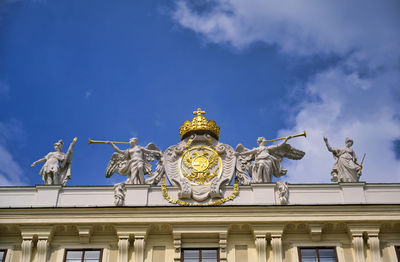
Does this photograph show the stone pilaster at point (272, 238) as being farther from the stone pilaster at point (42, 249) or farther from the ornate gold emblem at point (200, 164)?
the stone pilaster at point (42, 249)

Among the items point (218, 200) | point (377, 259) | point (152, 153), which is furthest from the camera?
point (152, 153)

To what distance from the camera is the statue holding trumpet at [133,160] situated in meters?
22.9

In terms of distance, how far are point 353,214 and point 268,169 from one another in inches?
123

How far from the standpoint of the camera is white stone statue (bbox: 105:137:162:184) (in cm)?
2292

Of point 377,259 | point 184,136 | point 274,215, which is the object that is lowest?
point 377,259

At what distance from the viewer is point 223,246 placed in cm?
2083

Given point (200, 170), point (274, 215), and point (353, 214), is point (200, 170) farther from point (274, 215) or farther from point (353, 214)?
point (353, 214)

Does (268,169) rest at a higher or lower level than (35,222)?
higher

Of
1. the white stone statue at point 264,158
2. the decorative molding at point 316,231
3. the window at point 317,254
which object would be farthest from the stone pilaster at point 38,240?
the decorative molding at point 316,231

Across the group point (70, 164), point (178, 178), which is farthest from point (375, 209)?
point (70, 164)

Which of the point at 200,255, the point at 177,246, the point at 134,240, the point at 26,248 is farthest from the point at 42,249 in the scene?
the point at 200,255

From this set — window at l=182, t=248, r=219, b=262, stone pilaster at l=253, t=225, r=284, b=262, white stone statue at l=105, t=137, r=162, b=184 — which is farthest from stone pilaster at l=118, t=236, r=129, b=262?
stone pilaster at l=253, t=225, r=284, b=262

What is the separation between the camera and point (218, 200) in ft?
71.8

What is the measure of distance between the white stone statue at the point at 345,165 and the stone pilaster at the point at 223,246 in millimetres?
4585
